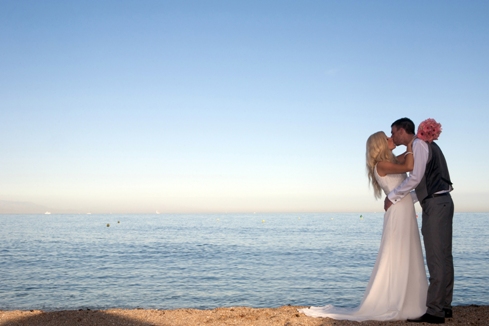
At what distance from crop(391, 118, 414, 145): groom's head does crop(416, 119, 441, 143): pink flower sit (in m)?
0.14

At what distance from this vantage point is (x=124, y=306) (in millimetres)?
12391

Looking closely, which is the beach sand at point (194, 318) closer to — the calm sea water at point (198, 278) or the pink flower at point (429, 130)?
the pink flower at point (429, 130)

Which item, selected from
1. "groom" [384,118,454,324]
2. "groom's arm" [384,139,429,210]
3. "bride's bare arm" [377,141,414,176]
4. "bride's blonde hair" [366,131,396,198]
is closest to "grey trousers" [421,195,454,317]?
"groom" [384,118,454,324]

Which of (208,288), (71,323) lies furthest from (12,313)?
(208,288)

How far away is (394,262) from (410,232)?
0.48 meters

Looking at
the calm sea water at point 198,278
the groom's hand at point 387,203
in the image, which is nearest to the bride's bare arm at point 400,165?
the groom's hand at point 387,203

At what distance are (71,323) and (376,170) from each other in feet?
16.0

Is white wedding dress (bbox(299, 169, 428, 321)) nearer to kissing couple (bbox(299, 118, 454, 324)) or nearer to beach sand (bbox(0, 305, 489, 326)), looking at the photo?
kissing couple (bbox(299, 118, 454, 324))

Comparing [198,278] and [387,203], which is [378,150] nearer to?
[387,203]

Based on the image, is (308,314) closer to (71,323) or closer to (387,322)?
(387,322)

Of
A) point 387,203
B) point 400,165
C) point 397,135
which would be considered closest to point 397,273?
point 387,203

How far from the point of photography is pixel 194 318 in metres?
6.82

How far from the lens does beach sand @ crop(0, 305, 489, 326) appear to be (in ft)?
20.4

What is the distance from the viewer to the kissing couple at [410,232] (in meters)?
5.98
